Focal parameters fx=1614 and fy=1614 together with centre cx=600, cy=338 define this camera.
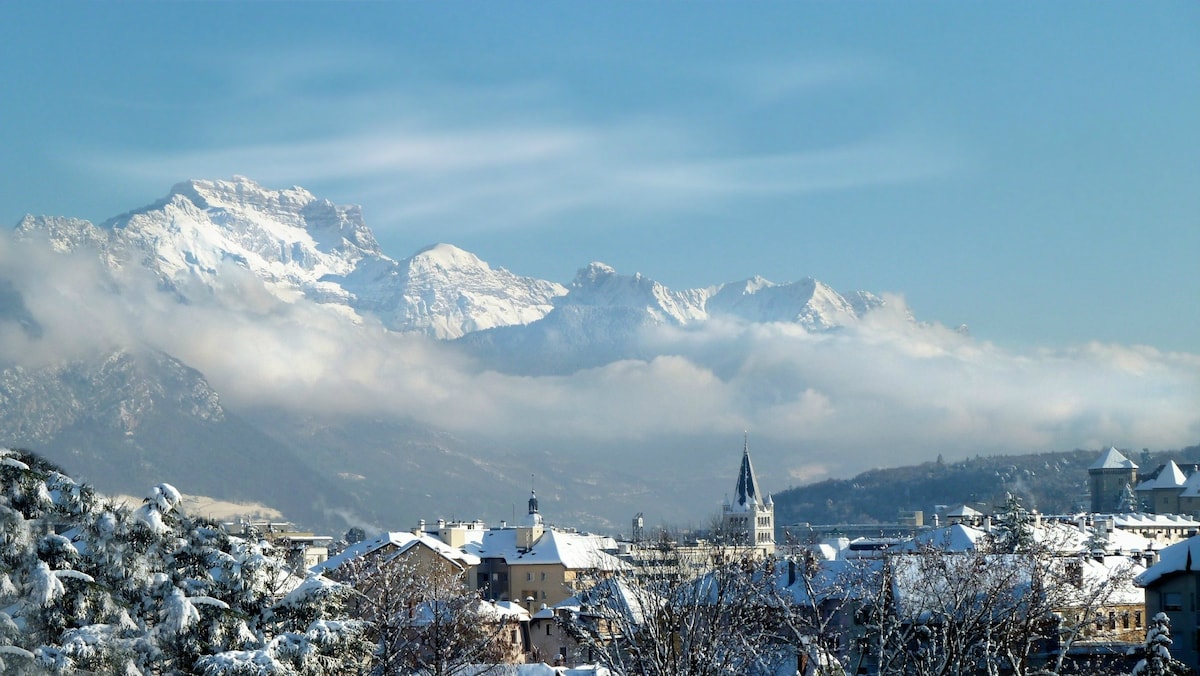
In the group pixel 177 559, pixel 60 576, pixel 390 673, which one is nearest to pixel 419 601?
pixel 390 673

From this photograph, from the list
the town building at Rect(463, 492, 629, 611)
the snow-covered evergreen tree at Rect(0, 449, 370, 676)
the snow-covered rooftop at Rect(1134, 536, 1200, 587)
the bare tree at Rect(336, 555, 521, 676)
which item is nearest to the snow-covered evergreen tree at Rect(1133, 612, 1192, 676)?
the snow-covered rooftop at Rect(1134, 536, 1200, 587)

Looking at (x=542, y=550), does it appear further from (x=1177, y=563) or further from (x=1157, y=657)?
(x=1157, y=657)

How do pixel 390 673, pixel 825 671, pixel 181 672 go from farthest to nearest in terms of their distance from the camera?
pixel 390 673, pixel 825 671, pixel 181 672

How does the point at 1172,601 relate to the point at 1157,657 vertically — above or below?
above

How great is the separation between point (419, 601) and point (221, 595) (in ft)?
147

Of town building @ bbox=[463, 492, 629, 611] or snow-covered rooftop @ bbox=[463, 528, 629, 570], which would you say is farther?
snow-covered rooftop @ bbox=[463, 528, 629, 570]

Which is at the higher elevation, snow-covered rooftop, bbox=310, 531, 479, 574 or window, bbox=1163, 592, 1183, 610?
snow-covered rooftop, bbox=310, 531, 479, 574

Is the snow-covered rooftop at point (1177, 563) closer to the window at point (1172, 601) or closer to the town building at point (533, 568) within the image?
the window at point (1172, 601)

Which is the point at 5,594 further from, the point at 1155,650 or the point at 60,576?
the point at 1155,650

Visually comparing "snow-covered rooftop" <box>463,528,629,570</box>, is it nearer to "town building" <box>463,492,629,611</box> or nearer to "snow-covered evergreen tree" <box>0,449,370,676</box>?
"town building" <box>463,492,629,611</box>

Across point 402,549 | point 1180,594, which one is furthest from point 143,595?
point 402,549

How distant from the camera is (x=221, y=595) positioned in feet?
118

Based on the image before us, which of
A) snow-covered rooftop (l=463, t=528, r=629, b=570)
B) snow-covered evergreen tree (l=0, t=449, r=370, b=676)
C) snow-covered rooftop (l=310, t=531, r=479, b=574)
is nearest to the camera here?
snow-covered evergreen tree (l=0, t=449, r=370, b=676)

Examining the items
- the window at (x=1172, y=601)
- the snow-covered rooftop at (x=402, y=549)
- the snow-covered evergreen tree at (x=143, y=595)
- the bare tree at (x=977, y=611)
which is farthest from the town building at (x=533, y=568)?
the snow-covered evergreen tree at (x=143, y=595)
